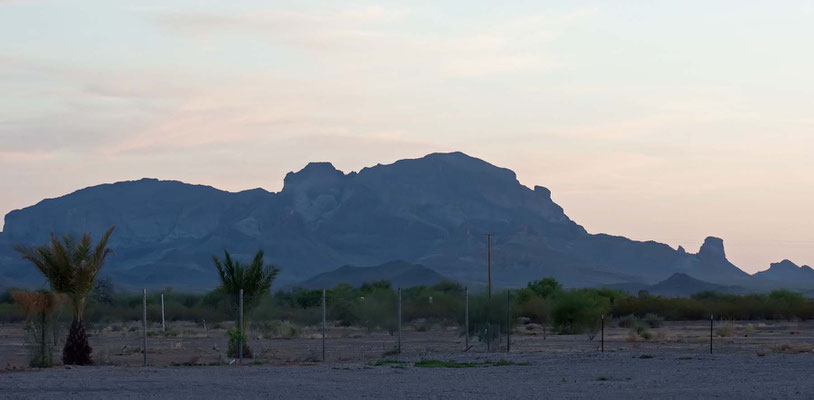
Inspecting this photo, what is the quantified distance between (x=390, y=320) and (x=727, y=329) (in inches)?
586

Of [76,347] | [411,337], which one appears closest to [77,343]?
[76,347]

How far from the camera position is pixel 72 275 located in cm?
3092

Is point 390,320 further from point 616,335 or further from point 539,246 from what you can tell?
point 539,246

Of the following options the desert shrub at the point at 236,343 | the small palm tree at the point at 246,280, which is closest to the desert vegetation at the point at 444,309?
the small palm tree at the point at 246,280

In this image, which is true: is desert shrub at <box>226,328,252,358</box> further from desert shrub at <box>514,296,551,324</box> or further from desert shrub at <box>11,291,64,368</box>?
desert shrub at <box>514,296,551,324</box>

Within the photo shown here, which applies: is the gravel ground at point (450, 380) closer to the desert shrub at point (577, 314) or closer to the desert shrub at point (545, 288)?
the desert shrub at point (577, 314)

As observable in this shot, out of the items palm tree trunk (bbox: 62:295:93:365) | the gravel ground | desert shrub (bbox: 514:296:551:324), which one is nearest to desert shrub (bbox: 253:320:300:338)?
desert shrub (bbox: 514:296:551:324)

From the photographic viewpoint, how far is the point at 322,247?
197750 millimetres

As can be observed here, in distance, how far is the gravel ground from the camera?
22719 millimetres

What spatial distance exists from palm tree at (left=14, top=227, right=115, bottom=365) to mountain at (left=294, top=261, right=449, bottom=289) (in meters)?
130

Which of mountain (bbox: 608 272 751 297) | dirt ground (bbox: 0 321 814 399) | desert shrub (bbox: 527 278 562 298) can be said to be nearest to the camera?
dirt ground (bbox: 0 321 814 399)

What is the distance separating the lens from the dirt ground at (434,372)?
75.9 ft

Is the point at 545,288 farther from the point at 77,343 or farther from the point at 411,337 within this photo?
the point at 77,343

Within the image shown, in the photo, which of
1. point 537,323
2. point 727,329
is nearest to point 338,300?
point 537,323
